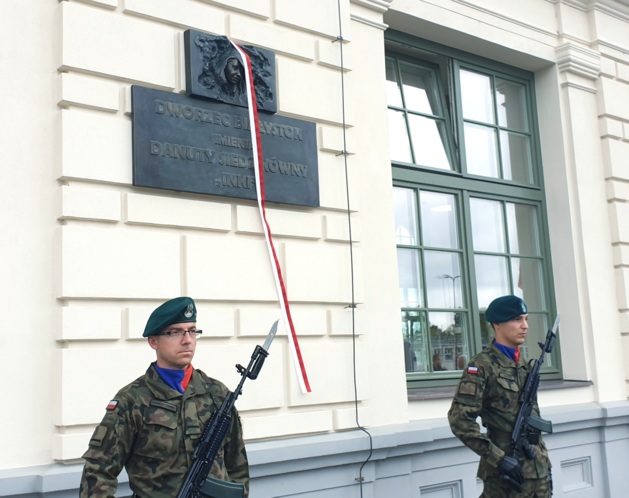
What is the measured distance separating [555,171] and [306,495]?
14.2 ft

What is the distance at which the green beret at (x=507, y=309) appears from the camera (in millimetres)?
4605

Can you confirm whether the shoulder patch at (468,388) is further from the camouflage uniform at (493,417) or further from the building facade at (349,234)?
the building facade at (349,234)

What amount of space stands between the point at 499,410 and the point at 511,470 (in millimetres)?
383

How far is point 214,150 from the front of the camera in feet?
16.0

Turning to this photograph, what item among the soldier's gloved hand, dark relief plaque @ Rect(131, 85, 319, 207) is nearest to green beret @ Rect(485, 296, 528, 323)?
the soldier's gloved hand

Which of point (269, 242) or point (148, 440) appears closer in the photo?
point (148, 440)

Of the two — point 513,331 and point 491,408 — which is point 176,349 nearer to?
point 491,408

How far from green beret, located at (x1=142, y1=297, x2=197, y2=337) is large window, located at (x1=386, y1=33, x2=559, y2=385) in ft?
10.9

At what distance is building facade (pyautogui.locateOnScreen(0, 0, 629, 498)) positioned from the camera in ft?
13.9

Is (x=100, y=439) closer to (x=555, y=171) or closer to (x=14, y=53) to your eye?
(x=14, y=53)

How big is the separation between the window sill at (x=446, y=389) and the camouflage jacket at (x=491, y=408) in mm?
1456

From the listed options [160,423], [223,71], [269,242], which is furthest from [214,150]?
[160,423]

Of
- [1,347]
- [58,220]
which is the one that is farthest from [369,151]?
[1,347]

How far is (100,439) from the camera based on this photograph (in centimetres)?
306
